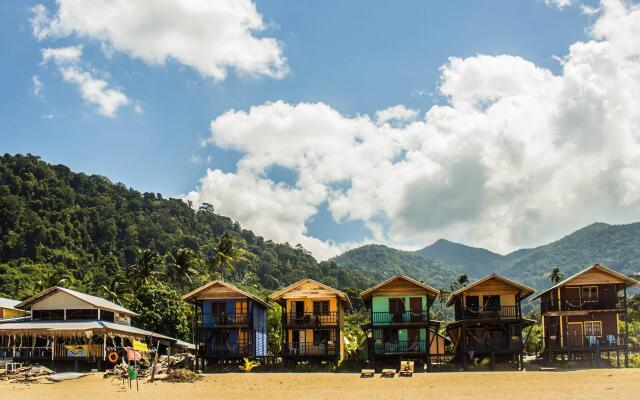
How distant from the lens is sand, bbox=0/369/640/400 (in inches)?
1427

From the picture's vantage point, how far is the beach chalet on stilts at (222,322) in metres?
55.2

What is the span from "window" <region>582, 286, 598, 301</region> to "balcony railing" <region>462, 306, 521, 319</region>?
573cm

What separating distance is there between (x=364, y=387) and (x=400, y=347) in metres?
13.1

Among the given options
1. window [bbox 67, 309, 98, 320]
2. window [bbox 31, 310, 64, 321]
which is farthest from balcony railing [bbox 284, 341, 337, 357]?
window [bbox 31, 310, 64, 321]

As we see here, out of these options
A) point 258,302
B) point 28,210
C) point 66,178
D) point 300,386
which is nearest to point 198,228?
point 66,178

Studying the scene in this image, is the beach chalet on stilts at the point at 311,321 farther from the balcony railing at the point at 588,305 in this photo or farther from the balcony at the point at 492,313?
the balcony railing at the point at 588,305

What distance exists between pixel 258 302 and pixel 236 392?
19.2 meters

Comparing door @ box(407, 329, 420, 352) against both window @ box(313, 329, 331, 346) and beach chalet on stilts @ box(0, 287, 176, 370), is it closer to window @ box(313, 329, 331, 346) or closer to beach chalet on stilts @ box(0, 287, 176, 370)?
window @ box(313, 329, 331, 346)

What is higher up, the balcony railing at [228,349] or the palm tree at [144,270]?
the palm tree at [144,270]

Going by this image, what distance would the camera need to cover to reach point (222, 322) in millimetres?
55656

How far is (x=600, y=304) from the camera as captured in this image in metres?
54.6

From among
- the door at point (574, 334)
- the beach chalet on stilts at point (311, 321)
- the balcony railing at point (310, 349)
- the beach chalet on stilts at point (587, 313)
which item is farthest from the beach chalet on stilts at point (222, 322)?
the door at point (574, 334)

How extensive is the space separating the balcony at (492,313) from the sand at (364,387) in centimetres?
750

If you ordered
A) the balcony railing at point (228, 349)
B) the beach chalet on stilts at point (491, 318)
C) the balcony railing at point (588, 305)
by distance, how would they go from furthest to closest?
the balcony railing at point (228, 349), the balcony railing at point (588, 305), the beach chalet on stilts at point (491, 318)
